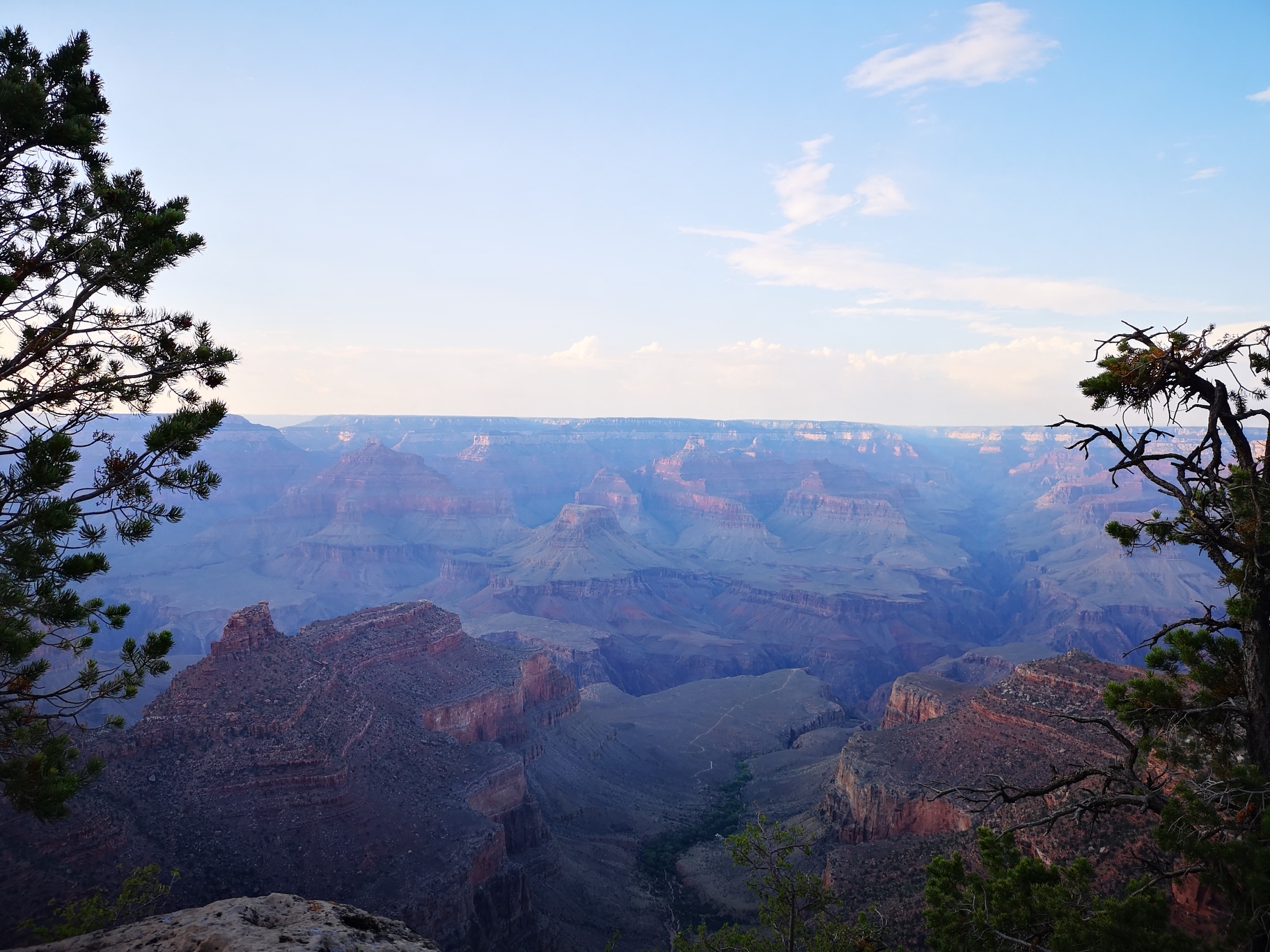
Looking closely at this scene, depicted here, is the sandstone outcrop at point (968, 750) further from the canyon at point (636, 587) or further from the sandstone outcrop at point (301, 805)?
the canyon at point (636, 587)

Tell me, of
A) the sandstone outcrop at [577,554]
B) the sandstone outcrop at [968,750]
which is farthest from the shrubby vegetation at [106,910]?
the sandstone outcrop at [577,554]

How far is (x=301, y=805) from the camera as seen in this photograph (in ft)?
120

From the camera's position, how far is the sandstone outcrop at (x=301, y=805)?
31.2 metres

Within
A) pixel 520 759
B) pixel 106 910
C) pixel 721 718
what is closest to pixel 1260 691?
pixel 106 910

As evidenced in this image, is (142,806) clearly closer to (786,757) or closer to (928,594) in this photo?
(786,757)

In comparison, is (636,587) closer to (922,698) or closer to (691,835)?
(922,698)

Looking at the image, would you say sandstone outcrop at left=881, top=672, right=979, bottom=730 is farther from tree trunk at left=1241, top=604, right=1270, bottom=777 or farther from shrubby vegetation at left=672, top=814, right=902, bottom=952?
tree trunk at left=1241, top=604, right=1270, bottom=777

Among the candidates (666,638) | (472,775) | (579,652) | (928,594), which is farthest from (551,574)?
(472,775)

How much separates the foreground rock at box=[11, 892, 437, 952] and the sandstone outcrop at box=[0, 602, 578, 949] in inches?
898

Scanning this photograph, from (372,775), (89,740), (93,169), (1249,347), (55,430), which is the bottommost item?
(372,775)

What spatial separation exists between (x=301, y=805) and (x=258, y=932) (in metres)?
32.1

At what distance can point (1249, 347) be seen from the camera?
1057cm

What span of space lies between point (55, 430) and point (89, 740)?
32575 mm

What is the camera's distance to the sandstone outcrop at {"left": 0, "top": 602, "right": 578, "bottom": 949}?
3116 centimetres
